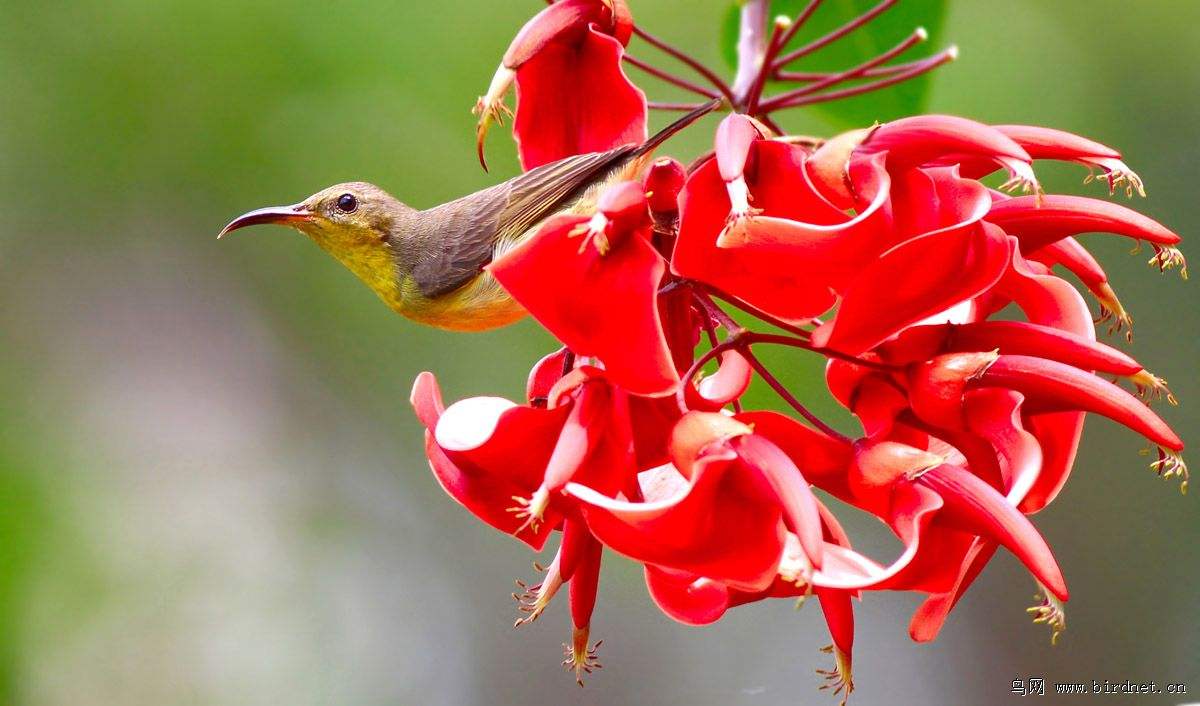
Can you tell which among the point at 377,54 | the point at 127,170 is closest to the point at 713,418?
the point at 377,54

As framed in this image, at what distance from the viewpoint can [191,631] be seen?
500 centimetres

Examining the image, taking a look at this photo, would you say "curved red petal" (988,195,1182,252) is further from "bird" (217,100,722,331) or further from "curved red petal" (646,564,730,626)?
"curved red petal" (646,564,730,626)

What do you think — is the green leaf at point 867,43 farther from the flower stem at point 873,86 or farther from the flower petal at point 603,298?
the flower petal at point 603,298

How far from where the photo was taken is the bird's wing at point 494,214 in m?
1.88

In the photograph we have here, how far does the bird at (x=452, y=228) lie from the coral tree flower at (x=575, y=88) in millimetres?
29

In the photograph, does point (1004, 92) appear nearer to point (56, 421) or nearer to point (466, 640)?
point (466, 640)

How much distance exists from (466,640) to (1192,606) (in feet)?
9.43

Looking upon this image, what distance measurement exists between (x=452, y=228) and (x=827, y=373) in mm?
1157

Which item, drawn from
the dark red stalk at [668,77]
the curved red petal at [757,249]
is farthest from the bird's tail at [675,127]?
the curved red petal at [757,249]

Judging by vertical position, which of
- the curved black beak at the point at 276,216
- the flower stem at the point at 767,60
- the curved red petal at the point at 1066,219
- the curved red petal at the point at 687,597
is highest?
the curved black beak at the point at 276,216

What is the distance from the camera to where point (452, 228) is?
2557 mm

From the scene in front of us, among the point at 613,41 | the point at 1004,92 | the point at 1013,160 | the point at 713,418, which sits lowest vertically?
the point at 713,418

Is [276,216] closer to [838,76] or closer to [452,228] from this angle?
[452,228]

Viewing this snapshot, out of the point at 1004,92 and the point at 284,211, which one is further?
the point at 1004,92
